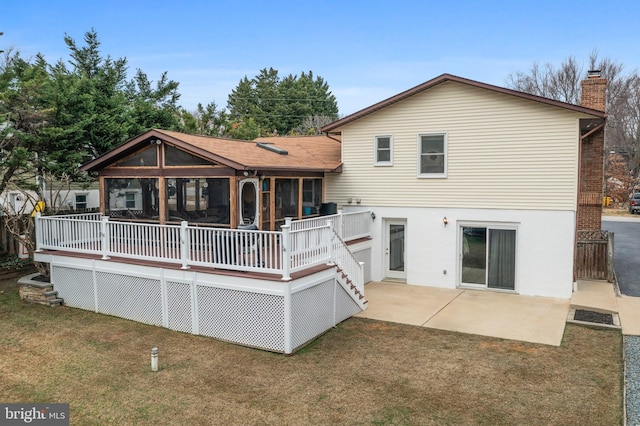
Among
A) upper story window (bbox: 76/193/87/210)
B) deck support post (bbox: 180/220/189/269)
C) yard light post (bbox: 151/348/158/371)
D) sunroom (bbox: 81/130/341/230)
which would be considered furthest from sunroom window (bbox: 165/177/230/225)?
upper story window (bbox: 76/193/87/210)

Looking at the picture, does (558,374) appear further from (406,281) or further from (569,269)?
(406,281)

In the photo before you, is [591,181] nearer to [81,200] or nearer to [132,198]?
[132,198]

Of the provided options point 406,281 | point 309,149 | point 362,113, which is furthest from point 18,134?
point 406,281

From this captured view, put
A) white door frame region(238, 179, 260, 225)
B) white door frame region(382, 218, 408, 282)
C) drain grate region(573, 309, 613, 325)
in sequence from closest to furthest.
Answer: drain grate region(573, 309, 613, 325), white door frame region(238, 179, 260, 225), white door frame region(382, 218, 408, 282)

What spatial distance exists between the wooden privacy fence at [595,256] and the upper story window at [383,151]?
662 centimetres

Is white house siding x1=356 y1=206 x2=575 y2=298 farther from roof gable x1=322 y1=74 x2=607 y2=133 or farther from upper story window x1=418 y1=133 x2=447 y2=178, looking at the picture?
roof gable x1=322 y1=74 x2=607 y2=133

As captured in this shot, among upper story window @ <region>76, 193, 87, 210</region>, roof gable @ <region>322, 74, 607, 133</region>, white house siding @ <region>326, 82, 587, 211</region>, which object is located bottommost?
upper story window @ <region>76, 193, 87, 210</region>

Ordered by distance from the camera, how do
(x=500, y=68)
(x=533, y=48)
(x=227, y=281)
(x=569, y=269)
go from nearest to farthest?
(x=227, y=281) < (x=569, y=269) < (x=533, y=48) < (x=500, y=68)

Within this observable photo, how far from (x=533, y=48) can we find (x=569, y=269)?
34.8 metres

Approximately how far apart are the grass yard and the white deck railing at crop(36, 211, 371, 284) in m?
1.69

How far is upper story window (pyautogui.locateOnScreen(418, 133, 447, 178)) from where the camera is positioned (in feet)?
45.6

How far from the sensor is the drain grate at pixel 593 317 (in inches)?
412

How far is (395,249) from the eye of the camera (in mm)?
15039

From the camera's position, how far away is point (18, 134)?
583 inches
